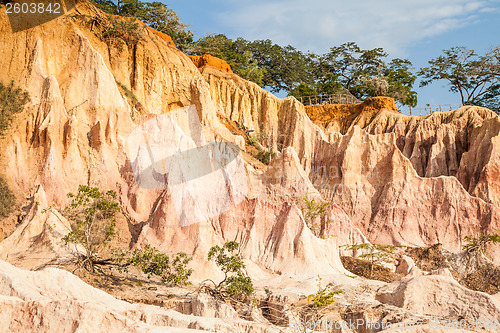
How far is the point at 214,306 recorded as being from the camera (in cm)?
1708

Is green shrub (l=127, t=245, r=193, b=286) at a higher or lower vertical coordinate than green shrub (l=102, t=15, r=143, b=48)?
lower

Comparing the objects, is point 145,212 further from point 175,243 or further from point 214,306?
point 214,306

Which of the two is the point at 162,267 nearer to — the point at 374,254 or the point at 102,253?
the point at 102,253

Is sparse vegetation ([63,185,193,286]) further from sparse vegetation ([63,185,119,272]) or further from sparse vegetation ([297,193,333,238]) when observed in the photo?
sparse vegetation ([297,193,333,238])

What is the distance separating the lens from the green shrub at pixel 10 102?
26172mm

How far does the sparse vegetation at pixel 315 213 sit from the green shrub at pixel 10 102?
46.8ft

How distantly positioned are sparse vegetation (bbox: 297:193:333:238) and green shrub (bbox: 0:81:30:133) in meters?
14.3

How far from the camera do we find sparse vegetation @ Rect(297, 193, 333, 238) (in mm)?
31109

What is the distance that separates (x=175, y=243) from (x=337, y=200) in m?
15.2

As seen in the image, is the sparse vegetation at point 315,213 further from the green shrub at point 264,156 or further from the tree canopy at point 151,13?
the tree canopy at point 151,13

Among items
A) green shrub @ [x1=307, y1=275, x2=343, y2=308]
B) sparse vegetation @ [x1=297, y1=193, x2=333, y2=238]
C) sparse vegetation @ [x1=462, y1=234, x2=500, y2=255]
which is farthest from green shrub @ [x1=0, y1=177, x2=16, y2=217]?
sparse vegetation @ [x1=462, y1=234, x2=500, y2=255]

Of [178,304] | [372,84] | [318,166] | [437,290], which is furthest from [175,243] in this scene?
[372,84]

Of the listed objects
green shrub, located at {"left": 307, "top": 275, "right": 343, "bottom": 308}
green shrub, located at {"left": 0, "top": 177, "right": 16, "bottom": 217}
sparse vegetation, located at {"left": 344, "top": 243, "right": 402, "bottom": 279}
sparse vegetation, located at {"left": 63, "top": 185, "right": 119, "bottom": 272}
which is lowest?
green shrub, located at {"left": 307, "top": 275, "right": 343, "bottom": 308}

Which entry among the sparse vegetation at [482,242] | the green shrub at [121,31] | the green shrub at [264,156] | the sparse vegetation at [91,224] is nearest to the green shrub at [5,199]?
the sparse vegetation at [91,224]
